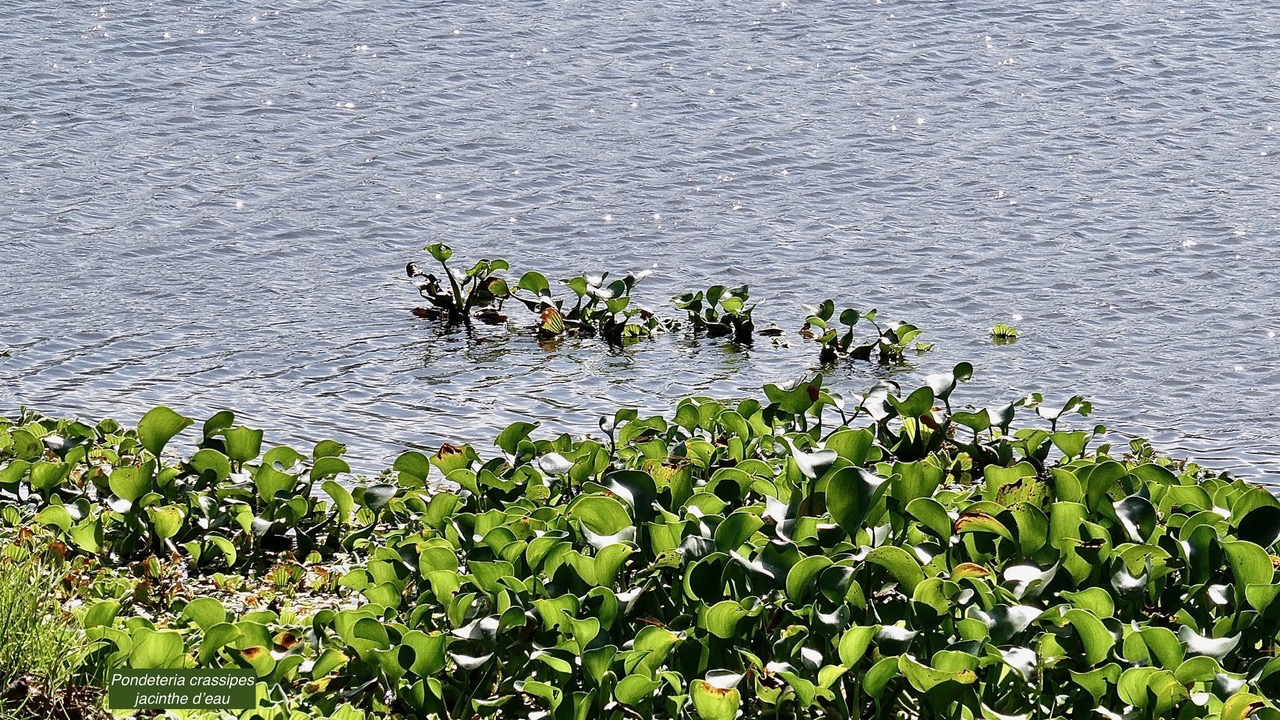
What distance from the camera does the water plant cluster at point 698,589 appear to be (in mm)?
3051

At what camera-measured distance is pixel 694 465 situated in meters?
4.46

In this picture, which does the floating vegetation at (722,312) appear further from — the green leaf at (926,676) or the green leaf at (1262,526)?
the green leaf at (926,676)

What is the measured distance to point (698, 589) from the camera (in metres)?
3.37

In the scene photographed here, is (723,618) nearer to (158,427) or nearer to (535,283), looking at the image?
(158,427)

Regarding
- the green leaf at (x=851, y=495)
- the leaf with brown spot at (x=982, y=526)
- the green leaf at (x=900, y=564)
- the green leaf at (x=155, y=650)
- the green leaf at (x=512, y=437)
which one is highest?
the green leaf at (x=851, y=495)

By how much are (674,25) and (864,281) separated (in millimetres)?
5030

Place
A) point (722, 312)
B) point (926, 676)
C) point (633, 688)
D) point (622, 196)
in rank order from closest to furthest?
1. point (926, 676)
2. point (633, 688)
3. point (722, 312)
4. point (622, 196)

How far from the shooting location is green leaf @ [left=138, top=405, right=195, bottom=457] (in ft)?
14.1

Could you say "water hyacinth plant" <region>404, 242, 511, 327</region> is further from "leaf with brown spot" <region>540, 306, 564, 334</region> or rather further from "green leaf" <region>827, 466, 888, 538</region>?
"green leaf" <region>827, 466, 888, 538</region>

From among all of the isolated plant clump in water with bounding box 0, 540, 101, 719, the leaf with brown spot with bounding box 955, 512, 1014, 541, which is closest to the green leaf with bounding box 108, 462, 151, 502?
the isolated plant clump in water with bounding box 0, 540, 101, 719

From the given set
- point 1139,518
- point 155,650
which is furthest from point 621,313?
point 155,650

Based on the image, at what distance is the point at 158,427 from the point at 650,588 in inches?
70.2

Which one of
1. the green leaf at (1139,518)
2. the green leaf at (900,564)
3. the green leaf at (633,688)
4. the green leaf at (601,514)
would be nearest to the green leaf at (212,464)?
the green leaf at (601,514)

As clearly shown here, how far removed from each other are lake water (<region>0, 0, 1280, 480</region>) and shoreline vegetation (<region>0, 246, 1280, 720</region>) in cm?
103
